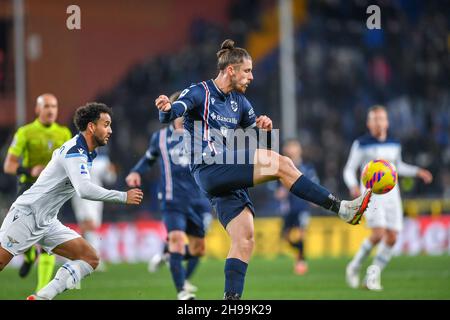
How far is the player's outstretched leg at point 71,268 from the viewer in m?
8.02

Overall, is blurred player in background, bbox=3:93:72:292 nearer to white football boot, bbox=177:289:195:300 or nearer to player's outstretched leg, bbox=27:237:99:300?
white football boot, bbox=177:289:195:300

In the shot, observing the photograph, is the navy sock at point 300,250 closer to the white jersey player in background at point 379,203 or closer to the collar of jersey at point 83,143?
the white jersey player in background at point 379,203

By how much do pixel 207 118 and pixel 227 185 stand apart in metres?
0.74

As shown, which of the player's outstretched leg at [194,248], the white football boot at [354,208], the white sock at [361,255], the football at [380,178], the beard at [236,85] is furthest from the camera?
the white sock at [361,255]

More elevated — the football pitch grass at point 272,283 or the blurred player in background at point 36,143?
the blurred player in background at point 36,143

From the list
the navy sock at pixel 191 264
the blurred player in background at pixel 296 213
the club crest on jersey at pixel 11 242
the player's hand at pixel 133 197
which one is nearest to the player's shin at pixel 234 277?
the player's hand at pixel 133 197

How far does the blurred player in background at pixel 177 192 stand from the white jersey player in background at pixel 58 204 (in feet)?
8.66

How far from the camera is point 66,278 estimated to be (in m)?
8.11

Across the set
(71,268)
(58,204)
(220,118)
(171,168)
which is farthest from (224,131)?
(171,168)

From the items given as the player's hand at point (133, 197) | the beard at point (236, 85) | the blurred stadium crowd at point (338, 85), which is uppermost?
the blurred stadium crowd at point (338, 85)

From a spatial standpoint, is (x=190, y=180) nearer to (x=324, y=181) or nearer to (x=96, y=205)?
(x=96, y=205)

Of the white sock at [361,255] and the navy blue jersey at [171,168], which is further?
the white sock at [361,255]

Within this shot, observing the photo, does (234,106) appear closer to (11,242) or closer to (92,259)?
(92,259)
